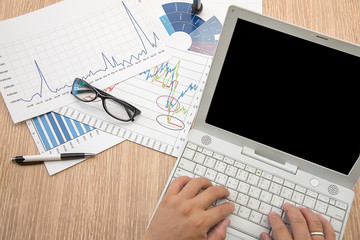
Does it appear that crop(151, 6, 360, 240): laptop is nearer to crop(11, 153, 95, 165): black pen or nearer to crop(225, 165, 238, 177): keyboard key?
crop(225, 165, 238, 177): keyboard key

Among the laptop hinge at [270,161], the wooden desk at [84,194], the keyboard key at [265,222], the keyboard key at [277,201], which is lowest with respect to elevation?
the wooden desk at [84,194]

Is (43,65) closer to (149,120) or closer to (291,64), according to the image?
(149,120)

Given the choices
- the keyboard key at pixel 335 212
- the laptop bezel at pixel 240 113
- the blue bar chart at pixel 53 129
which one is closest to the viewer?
the laptop bezel at pixel 240 113

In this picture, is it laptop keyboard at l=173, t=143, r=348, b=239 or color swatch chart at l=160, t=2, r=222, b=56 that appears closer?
laptop keyboard at l=173, t=143, r=348, b=239

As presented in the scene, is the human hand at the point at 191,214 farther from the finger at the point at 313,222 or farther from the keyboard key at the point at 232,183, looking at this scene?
the finger at the point at 313,222

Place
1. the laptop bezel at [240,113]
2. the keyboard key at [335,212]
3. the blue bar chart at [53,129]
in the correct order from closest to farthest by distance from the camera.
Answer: the laptop bezel at [240,113], the keyboard key at [335,212], the blue bar chart at [53,129]

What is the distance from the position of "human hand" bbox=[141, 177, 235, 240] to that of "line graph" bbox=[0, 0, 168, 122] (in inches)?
12.6

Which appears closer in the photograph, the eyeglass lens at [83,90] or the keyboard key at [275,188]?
the keyboard key at [275,188]

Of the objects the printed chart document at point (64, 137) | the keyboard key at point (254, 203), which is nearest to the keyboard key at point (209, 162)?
the keyboard key at point (254, 203)

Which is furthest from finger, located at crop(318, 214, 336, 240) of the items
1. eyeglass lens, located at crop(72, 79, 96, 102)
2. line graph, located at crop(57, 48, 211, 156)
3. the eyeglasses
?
eyeglass lens, located at crop(72, 79, 96, 102)

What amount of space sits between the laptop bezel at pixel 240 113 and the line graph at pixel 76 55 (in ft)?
0.71

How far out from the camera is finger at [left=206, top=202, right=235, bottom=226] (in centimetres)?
56

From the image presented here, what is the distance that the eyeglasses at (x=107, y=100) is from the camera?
69 cm

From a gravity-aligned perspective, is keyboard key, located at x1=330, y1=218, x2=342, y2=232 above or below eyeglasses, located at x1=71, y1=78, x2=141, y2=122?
below
